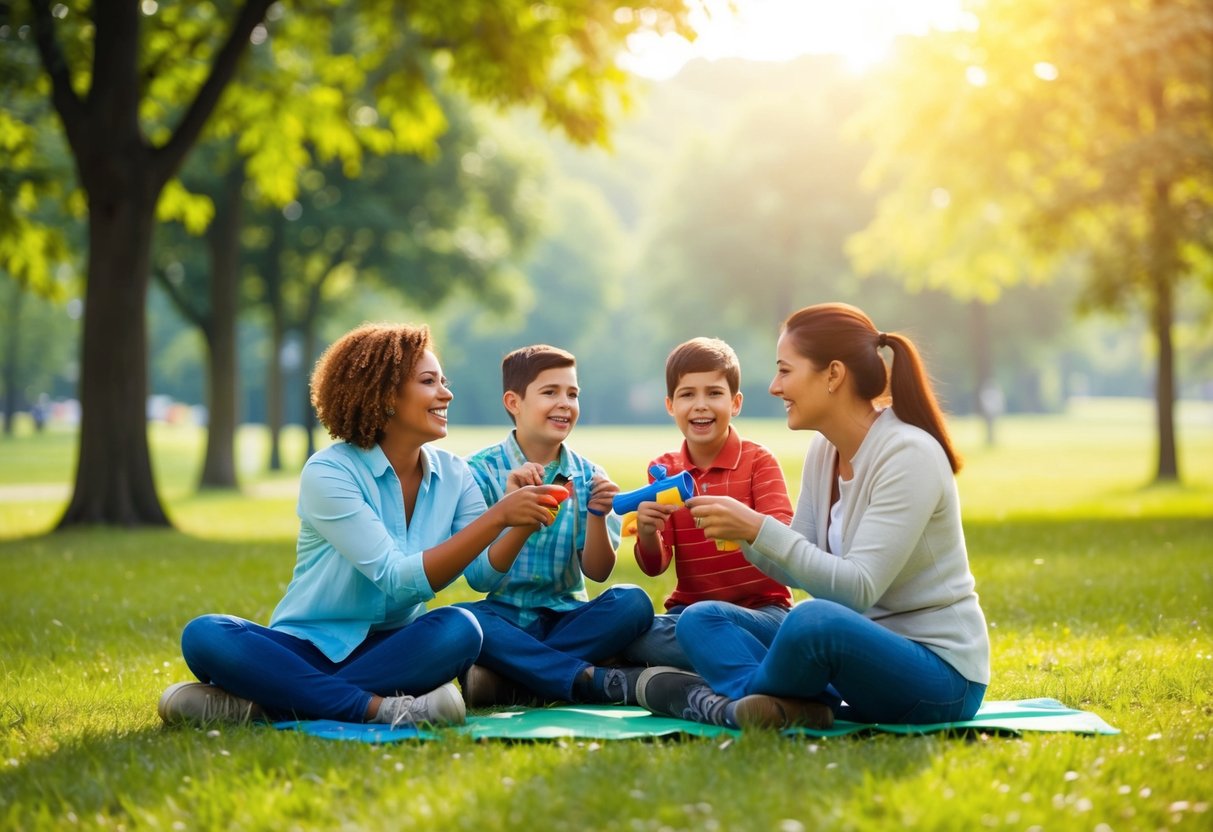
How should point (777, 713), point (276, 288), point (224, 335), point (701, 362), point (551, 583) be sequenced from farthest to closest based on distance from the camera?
1. point (276, 288)
2. point (224, 335)
3. point (551, 583)
4. point (701, 362)
5. point (777, 713)

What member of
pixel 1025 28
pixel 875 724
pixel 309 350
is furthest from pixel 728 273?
pixel 875 724

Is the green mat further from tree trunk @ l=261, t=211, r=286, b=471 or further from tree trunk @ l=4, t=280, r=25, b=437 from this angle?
tree trunk @ l=4, t=280, r=25, b=437

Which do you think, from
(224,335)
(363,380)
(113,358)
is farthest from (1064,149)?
(363,380)

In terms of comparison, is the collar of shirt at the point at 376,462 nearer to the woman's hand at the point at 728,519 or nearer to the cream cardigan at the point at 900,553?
the woman's hand at the point at 728,519

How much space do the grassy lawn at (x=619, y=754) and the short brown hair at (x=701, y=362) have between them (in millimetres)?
1733

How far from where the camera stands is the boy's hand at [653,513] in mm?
5023

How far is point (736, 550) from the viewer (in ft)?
18.9

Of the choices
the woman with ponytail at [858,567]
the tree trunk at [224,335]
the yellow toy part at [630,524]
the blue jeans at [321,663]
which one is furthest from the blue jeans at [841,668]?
the tree trunk at [224,335]

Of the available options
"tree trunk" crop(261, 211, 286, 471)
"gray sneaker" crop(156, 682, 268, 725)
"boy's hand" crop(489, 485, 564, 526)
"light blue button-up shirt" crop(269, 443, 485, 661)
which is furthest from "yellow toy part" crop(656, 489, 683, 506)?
"tree trunk" crop(261, 211, 286, 471)

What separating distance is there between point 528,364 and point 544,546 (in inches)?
31.6

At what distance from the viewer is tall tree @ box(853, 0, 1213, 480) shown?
50.5ft

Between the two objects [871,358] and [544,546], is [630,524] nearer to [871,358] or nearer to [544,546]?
[544,546]

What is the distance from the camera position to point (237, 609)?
28.4 ft

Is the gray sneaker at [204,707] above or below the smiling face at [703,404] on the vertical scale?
below
